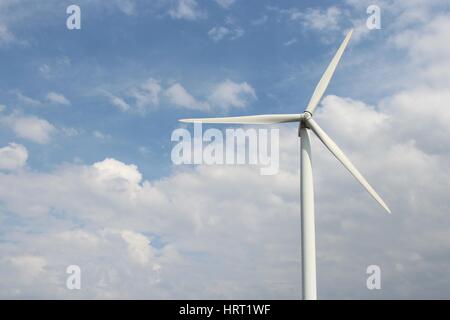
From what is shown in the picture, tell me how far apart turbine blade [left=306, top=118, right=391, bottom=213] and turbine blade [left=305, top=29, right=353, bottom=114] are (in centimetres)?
135

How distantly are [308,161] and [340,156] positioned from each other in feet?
8.18

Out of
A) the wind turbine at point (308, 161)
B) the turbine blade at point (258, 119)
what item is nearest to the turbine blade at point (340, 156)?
the wind turbine at point (308, 161)

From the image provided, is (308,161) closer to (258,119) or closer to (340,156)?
(340,156)

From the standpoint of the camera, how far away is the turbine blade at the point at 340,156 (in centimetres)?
3653

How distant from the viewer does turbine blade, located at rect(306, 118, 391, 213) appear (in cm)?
3653

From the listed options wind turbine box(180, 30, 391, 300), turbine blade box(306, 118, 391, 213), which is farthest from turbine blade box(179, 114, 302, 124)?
turbine blade box(306, 118, 391, 213)

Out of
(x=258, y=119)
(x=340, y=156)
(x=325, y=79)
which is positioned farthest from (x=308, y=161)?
(x=325, y=79)

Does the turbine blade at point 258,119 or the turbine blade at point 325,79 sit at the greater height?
the turbine blade at point 325,79

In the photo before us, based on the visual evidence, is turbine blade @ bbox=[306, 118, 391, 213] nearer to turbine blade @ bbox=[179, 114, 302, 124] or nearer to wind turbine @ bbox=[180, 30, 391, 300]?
wind turbine @ bbox=[180, 30, 391, 300]

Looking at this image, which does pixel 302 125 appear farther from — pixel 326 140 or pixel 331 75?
pixel 331 75

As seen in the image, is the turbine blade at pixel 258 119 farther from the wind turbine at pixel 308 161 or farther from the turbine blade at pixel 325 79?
the turbine blade at pixel 325 79

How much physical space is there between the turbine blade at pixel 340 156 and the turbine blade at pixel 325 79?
53.1 inches
